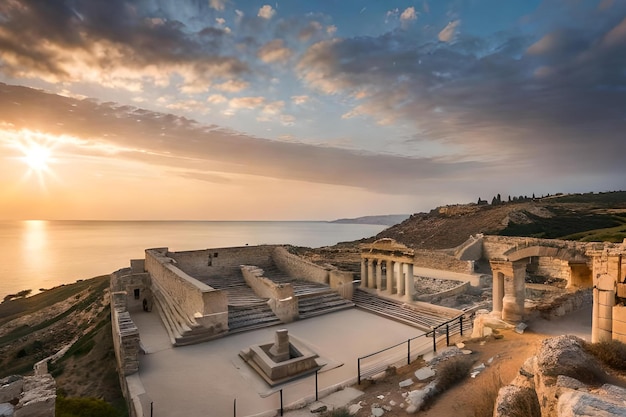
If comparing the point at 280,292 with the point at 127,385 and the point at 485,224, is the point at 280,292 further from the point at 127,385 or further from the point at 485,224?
the point at 485,224

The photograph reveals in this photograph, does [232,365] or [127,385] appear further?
[232,365]

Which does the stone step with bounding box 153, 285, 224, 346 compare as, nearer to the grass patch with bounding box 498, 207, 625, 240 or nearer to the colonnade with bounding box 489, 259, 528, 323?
the colonnade with bounding box 489, 259, 528, 323

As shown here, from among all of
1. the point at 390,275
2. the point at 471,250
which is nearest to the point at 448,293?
the point at 390,275

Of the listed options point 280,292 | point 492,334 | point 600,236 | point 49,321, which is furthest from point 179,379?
point 600,236

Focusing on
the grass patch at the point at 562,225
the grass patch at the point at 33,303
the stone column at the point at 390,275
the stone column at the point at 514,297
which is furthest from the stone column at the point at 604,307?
the grass patch at the point at 562,225

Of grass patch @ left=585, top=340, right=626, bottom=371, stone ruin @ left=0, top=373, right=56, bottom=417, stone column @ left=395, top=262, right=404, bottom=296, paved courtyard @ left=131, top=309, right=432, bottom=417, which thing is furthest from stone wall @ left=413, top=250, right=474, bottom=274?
stone ruin @ left=0, top=373, right=56, bottom=417

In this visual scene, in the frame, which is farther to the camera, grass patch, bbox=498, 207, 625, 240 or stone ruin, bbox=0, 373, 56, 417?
grass patch, bbox=498, 207, 625, 240

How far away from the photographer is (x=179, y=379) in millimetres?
10000

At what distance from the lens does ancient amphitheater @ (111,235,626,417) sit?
8852mm

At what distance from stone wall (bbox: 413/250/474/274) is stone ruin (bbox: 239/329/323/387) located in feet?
58.0

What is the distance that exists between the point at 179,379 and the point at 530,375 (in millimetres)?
9281

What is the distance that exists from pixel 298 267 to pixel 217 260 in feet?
18.6

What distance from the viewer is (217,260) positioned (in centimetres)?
2275

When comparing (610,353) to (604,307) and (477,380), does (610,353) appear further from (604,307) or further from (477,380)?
(604,307)
